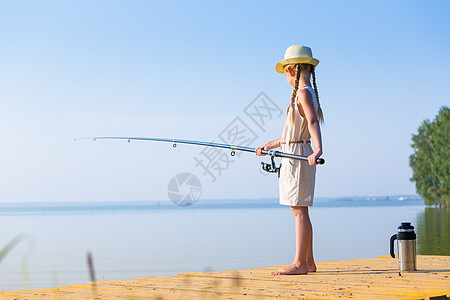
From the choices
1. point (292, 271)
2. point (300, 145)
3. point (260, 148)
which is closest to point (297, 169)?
point (300, 145)

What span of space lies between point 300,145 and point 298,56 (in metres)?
Result: 0.73

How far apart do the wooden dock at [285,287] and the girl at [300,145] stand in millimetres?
238

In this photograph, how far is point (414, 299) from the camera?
3895 millimetres

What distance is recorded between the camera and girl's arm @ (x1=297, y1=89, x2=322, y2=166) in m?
5.27

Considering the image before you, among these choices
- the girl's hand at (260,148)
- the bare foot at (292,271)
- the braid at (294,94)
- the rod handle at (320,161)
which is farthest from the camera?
the girl's hand at (260,148)

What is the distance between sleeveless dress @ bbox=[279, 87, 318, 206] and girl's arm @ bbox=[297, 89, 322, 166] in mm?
69

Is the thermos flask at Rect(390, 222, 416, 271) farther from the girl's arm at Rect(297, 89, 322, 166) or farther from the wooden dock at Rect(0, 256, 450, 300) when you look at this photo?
the girl's arm at Rect(297, 89, 322, 166)

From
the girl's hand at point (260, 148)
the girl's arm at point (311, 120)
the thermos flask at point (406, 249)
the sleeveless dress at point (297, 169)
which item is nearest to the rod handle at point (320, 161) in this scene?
the girl's arm at point (311, 120)

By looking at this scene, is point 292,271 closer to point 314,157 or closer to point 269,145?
point 314,157

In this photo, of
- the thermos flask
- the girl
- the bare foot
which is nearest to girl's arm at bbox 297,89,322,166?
the girl

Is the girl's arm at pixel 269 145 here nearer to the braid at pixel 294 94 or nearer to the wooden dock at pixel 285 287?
the braid at pixel 294 94

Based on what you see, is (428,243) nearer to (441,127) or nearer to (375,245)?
(375,245)

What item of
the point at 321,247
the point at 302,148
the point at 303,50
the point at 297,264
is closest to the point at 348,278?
the point at 297,264

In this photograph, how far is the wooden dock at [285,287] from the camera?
4188 millimetres
